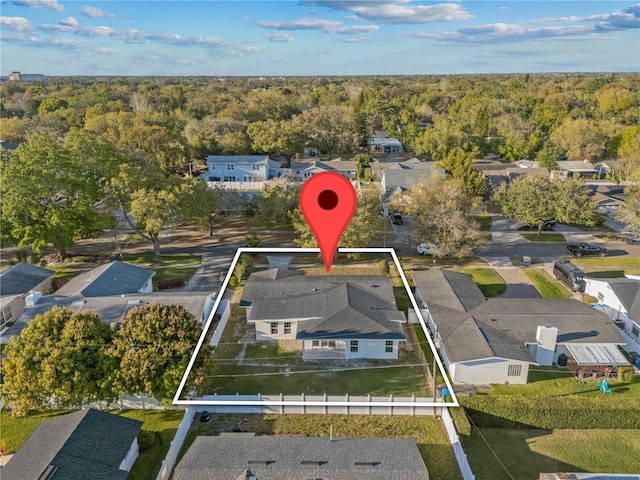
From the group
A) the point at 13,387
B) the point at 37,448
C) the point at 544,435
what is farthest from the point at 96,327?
the point at 544,435

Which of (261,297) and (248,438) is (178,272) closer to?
(261,297)

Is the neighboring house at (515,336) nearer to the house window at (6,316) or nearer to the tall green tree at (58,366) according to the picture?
the tall green tree at (58,366)

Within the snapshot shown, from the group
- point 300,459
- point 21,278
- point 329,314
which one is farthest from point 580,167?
point 21,278

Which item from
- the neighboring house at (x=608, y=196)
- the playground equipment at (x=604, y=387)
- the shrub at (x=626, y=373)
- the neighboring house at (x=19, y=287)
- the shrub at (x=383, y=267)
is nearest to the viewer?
the playground equipment at (x=604, y=387)

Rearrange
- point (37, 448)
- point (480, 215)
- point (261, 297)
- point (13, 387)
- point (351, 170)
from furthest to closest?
point (351, 170)
point (480, 215)
point (261, 297)
point (13, 387)
point (37, 448)

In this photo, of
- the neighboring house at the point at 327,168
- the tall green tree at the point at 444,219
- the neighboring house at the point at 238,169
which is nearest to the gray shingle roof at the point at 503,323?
the tall green tree at the point at 444,219

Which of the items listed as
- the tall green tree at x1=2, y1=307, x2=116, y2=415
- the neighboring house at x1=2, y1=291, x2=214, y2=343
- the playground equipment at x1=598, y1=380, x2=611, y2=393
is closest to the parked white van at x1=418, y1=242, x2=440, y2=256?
the playground equipment at x1=598, y1=380, x2=611, y2=393

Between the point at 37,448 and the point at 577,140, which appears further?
the point at 577,140
